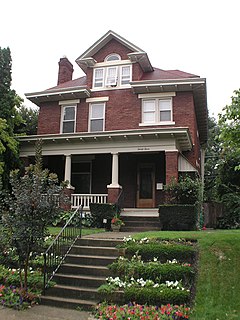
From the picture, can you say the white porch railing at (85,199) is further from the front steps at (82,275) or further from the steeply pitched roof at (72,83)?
the steeply pitched roof at (72,83)

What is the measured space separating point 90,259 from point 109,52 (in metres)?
14.8

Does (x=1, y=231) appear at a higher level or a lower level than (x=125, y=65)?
lower

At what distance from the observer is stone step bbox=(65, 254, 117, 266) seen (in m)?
8.56

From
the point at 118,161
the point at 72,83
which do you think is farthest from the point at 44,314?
the point at 72,83

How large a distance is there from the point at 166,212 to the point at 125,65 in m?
10.1

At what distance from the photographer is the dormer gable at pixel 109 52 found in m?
19.4

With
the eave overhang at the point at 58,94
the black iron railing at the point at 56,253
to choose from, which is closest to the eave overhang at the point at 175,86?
the eave overhang at the point at 58,94

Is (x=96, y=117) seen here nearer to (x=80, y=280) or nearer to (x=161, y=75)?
(x=161, y=75)

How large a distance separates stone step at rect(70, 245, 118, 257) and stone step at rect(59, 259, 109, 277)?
64 cm

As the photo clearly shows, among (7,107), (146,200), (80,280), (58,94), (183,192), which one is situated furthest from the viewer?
(58,94)

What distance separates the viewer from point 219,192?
827 inches

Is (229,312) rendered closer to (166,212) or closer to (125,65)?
(166,212)

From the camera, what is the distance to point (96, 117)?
1947 centimetres

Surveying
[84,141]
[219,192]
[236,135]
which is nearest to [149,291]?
[236,135]
